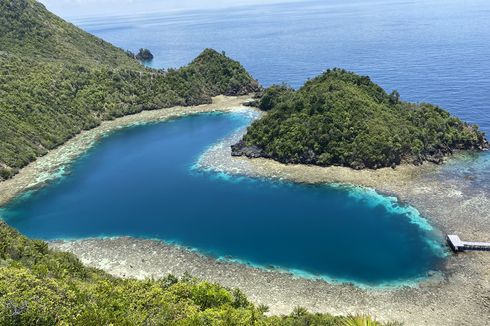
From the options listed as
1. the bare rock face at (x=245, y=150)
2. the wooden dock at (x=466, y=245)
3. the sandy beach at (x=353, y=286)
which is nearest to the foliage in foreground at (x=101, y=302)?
the sandy beach at (x=353, y=286)

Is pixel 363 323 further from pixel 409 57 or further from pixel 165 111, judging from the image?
pixel 409 57

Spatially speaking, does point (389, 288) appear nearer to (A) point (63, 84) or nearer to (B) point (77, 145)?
(B) point (77, 145)

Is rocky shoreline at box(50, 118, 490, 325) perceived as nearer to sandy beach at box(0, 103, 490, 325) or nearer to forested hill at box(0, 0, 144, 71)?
sandy beach at box(0, 103, 490, 325)

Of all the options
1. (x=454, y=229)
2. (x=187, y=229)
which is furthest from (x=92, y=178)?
(x=454, y=229)

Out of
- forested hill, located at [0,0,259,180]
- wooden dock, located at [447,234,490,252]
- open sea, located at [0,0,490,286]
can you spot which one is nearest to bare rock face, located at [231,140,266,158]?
open sea, located at [0,0,490,286]

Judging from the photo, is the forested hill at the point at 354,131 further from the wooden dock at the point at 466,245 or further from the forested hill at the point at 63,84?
the forested hill at the point at 63,84
